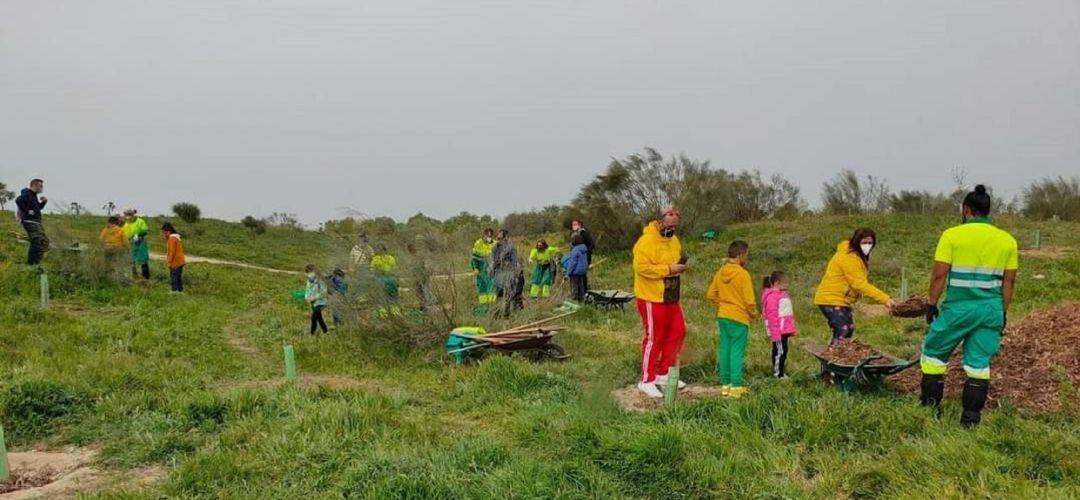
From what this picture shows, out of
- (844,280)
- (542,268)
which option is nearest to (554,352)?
(844,280)

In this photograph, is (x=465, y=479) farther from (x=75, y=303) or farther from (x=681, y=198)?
(x=681, y=198)

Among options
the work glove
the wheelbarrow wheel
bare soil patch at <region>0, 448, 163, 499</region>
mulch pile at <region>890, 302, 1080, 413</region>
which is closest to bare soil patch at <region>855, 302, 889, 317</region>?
mulch pile at <region>890, 302, 1080, 413</region>

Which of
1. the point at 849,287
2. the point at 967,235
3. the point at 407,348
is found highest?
the point at 967,235

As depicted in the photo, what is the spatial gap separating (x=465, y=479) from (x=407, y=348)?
18.1ft

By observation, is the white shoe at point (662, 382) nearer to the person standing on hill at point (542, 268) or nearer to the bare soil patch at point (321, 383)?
the bare soil patch at point (321, 383)

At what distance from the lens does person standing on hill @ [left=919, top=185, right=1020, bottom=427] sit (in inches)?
187

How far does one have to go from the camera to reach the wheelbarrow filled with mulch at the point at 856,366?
5.54m

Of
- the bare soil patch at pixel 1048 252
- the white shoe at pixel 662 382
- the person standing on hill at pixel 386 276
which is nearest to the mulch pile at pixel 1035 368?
the white shoe at pixel 662 382

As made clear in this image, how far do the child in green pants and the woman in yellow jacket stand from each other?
37.3 inches

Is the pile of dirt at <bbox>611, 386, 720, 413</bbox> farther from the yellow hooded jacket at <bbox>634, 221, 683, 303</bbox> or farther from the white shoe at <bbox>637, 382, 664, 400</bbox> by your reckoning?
the yellow hooded jacket at <bbox>634, 221, 683, 303</bbox>

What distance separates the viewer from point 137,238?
1409 centimetres

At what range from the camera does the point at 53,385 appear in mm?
6477

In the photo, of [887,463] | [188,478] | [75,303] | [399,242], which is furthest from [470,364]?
[75,303]

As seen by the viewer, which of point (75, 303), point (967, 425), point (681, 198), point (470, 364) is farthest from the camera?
point (681, 198)
